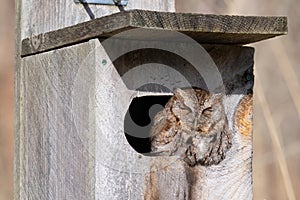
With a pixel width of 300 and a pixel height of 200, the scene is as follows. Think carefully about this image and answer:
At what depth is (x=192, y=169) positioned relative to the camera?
2416mm

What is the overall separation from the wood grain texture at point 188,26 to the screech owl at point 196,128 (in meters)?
0.13

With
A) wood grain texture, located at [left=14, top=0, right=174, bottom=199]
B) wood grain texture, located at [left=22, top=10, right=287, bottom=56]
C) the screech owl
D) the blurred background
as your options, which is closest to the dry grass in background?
the blurred background

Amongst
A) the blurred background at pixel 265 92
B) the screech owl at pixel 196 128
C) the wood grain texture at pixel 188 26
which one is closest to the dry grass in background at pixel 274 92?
the blurred background at pixel 265 92

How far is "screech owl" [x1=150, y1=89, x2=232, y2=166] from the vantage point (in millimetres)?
2404

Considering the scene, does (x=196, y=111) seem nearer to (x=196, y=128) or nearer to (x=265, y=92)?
(x=196, y=128)

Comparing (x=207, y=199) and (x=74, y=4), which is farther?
(x=74, y=4)

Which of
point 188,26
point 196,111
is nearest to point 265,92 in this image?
point 196,111

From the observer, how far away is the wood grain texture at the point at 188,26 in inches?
84.8

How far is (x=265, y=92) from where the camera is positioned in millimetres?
4199

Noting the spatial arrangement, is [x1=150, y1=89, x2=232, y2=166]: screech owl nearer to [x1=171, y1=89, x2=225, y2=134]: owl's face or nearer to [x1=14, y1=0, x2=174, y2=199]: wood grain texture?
[x1=171, y1=89, x2=225, y2=134]: owl's face

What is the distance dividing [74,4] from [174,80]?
429mm

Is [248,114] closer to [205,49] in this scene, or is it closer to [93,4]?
[205,49]

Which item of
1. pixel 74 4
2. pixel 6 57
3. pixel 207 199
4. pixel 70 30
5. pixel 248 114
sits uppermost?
pixel 6 57

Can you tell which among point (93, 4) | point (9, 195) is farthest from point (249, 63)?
point (9, 195)
